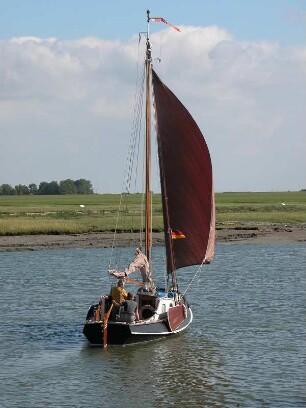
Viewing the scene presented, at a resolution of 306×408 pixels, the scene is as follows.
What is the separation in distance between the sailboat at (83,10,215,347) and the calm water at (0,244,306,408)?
1334 millimetres

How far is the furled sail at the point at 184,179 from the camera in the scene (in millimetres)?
36812

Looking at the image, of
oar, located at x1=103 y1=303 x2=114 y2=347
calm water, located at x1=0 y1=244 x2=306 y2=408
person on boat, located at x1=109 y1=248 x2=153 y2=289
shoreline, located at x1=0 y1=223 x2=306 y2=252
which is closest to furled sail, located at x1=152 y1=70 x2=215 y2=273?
person on boat, located at x1=109 y1=248 x2=153 y2=289

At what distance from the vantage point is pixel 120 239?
86.3 meters

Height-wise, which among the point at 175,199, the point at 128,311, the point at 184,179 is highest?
the point at 184,179

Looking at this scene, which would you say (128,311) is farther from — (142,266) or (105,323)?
(142,266)

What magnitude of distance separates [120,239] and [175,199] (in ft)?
161

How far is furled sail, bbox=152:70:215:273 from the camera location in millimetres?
36812

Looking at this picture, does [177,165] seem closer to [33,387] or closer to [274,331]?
[274,331]

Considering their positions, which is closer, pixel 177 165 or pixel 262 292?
pixel 177 165

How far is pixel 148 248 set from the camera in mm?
36406

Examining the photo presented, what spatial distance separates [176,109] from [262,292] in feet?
57.6

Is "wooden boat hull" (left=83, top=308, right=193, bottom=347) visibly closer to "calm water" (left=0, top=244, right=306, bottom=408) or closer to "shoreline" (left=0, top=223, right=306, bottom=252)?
"calm water" (left=0, top=244, right=306, bottom=408)

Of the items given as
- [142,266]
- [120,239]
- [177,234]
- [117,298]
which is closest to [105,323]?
[117,298]

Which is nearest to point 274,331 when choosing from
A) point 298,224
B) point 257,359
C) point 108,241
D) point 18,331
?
point 257,359
